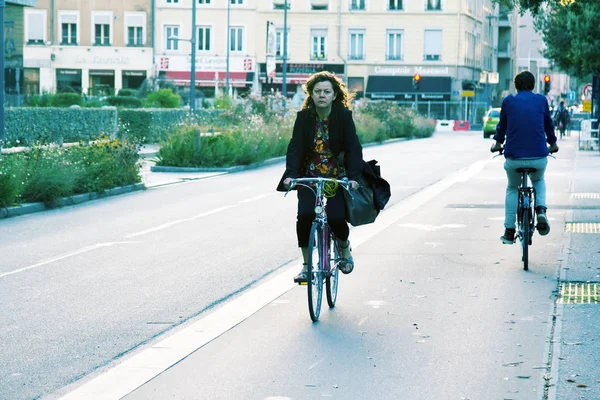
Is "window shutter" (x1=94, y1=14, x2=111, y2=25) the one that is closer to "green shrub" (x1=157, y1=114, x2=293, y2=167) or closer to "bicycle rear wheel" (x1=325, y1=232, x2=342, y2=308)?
"green shrub" (x1=157, y1=114, x2=293, y2=167)

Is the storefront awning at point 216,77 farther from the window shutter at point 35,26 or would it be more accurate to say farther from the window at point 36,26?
the window shutter at point 35,26

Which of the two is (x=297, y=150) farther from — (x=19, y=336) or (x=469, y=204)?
(x=469, y=204)

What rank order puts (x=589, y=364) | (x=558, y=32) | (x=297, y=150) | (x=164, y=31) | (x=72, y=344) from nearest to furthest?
(x=589, y=364)
(x=72, y=344)
(x=297, y=150)
(x=558, y=32)
(x=164, y=31)

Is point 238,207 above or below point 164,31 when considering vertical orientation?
below

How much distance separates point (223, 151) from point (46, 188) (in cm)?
1065

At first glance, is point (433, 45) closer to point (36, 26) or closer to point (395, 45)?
point (395, 45)

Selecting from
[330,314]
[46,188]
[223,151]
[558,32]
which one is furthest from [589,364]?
[558,32]

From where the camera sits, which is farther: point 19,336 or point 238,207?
point 238,207

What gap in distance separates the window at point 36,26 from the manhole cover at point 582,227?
6276 centimetres

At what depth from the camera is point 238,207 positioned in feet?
59.7

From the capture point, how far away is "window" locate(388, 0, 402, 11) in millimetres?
77562

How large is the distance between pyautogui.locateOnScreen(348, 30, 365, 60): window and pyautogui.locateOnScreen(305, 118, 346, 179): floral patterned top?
69441mm

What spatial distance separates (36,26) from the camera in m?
74.2

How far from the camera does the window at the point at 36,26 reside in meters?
73.9
